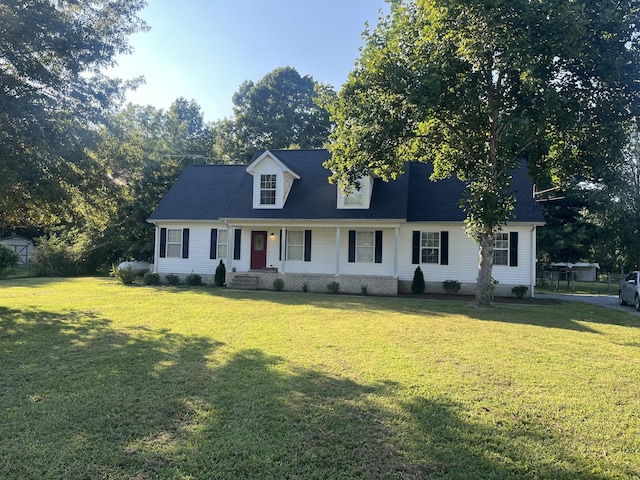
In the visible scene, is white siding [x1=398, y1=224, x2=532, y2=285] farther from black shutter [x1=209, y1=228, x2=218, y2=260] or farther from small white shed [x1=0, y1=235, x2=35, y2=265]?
small white shed [x1=0, y1=235, x2=35, y2=265]

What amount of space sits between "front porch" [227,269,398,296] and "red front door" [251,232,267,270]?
106 centimetres

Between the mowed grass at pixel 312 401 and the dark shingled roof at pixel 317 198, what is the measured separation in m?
9.53

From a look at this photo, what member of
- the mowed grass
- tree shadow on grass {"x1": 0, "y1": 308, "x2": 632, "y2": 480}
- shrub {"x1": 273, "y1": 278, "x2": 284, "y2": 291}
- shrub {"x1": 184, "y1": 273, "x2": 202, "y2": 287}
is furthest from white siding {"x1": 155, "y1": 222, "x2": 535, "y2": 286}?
tree shadow on grass {"x1": 0, "y1": 308, "x2": 632, "y2": 480}

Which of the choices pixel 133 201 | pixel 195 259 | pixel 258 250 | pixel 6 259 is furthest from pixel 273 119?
pixel 6 259

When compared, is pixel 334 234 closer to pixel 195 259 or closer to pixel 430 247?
pixel 430 247

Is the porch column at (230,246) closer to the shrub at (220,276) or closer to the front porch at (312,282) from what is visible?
the shrub at (220,276)

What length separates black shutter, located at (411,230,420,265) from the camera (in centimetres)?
1825

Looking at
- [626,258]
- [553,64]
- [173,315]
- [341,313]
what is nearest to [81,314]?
[173,315]

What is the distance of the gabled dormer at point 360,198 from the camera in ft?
60.0

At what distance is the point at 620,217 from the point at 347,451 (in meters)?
30.4

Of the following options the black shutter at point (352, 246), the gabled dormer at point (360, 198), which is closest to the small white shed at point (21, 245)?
the gabled dormer at point (360, 198)

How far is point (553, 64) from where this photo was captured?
38.5 ft

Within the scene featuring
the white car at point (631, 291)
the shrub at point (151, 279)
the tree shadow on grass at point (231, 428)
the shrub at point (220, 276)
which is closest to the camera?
the tree shadow on grass at point (231, 428)

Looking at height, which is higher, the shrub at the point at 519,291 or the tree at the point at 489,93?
the tree at the point at 489,93
